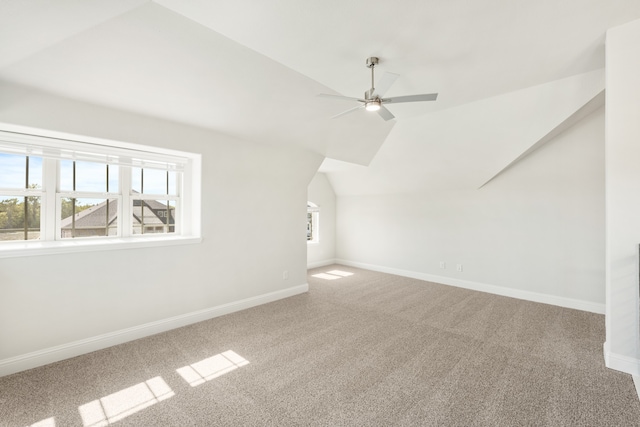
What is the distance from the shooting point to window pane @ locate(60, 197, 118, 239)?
9.48 feet

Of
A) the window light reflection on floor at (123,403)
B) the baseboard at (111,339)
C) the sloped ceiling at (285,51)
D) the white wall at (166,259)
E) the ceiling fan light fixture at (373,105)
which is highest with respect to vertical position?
the sloped ceiling at (285,51)

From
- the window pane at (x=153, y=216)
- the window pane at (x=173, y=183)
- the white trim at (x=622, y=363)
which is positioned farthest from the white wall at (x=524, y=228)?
the window pane at (x=153, y=216)

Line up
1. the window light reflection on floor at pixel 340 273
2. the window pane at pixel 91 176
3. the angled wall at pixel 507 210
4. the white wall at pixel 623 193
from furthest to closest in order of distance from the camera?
the window light reflection on floor at pixel 340 273 < the angled wall at pixel 507 210 < the window pane at pixel 91 176 < the white wall at pixel 623 193

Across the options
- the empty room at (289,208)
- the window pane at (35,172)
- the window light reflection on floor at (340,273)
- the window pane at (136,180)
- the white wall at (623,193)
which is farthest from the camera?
the window light reflection on floor at (340,273)

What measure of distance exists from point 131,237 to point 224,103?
1.92m

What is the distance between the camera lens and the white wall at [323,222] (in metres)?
6.68

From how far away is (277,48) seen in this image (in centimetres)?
225

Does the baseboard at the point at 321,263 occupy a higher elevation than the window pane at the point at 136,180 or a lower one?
lower

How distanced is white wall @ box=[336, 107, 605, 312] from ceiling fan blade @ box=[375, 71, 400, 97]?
7.41 feet

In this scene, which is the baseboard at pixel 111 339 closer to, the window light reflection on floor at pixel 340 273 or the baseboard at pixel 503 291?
the window light reflection on floor at pixel 340 273

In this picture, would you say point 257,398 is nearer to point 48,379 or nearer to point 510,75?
point 48,379

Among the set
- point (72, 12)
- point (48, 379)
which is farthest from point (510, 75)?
point (48, 379)

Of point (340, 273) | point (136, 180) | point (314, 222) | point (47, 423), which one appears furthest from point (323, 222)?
point (47, 423)

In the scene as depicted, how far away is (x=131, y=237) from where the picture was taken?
327 cm
